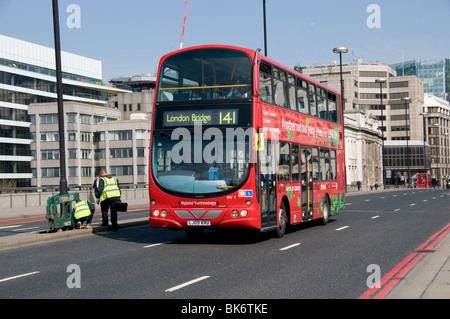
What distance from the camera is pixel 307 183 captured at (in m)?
18.7

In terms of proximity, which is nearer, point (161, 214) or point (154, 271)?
point (154, 271)

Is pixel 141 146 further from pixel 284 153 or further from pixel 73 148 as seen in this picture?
pixel 284 153

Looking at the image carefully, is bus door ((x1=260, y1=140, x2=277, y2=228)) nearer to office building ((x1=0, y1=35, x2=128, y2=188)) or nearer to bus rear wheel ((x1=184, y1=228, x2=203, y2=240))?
bus rear wheel ((x1=184, y1=228, x2=203, y2=240))

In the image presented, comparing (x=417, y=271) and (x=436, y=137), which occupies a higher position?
(x=436, y=137)

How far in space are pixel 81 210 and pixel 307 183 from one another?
6.39m

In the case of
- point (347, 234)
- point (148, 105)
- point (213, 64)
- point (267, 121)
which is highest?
point (148, 105)

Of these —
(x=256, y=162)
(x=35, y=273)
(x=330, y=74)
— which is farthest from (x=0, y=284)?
(x=330, y=74)

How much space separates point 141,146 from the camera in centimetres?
9469

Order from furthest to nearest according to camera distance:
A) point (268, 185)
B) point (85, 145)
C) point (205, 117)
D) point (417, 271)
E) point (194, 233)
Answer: point (85, 145)
point (194, 233)
point (268, 185)
point (205, 117)
point (417, 271)

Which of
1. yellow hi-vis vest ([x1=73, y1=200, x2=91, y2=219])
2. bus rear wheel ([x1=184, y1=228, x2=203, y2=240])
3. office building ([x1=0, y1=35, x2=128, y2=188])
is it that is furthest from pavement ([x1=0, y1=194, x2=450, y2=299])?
office building ([x1=0, y1=35, x2=128, y2=188])

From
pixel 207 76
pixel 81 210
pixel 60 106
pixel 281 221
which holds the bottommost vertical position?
pixel 281 221

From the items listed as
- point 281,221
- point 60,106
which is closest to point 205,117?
point 281,221

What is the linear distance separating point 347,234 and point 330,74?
411 ft

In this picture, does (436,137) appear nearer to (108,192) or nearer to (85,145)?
(85,145)
